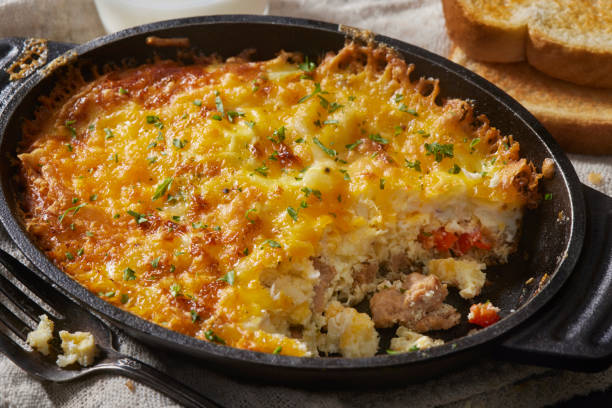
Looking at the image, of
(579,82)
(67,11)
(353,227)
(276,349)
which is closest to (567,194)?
(353,227)

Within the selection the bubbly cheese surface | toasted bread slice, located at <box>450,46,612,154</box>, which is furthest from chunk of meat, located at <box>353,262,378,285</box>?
toasted bread slice, located at <box>450,46,612,154</box>

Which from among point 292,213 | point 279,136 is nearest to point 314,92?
point 279,136

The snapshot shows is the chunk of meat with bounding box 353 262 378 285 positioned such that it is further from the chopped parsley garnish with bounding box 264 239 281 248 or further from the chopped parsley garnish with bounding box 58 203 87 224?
the chopped parsley garnish with bounding box 58 203 87 224

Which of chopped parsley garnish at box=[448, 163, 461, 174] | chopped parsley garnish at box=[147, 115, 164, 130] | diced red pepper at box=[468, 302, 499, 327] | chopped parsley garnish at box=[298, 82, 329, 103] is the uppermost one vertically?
chopped parsley garnish at box=[147, 115, 164, 130]

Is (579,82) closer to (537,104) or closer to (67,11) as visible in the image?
(537,104)

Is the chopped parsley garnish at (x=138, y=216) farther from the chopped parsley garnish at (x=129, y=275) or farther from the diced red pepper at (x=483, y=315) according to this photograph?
the diced red pepper at (x=483, y=315)

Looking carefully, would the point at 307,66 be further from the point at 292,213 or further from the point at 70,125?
the point at 70,125
